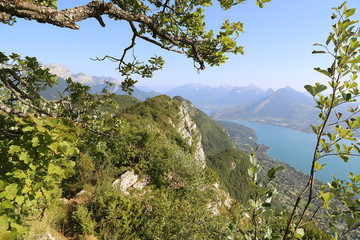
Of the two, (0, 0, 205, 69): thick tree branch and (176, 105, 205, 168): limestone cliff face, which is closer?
(0, 0, 205, 69): thick tree branch

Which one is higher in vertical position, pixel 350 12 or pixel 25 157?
pixel 350 12

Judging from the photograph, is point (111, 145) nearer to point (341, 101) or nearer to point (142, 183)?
point (341, 101)

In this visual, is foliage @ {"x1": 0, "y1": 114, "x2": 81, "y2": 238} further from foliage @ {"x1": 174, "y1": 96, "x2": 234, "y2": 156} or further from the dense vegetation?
foliage @ {"x1": 174, "y1": 96, "x2": 234, "y2": 156}

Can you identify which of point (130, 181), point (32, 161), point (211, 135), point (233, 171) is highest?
point (32, 161)

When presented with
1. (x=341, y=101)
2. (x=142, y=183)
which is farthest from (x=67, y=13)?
(x=142, y=183)

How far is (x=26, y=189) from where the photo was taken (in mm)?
2354

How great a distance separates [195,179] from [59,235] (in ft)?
37.5

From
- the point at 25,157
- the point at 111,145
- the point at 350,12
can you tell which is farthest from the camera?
the point at 111,145

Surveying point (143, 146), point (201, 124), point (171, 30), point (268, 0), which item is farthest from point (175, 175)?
point (201, 124)

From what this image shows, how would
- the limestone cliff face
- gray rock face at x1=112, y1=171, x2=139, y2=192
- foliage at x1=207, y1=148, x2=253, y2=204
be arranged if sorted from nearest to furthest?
gray rock face at x1=112, y1=171, x2=139, y2=192, the limestone cliff face, foliage at x1=207, y1=148, x2=253, y2=204

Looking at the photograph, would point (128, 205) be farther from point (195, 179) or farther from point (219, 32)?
point (219, 32)

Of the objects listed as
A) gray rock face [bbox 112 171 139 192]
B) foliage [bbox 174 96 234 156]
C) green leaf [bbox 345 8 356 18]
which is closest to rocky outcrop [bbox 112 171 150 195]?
gray rock face [bbox 112 171 139 192]

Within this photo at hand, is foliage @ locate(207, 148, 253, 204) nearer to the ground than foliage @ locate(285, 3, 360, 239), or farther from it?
nearer to the ground

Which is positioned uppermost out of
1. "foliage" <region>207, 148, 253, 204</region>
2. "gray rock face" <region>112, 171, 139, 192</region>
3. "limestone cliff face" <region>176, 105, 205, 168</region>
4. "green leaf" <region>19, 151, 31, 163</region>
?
"green leaf" <region>19, 151, 31, 163</region>
